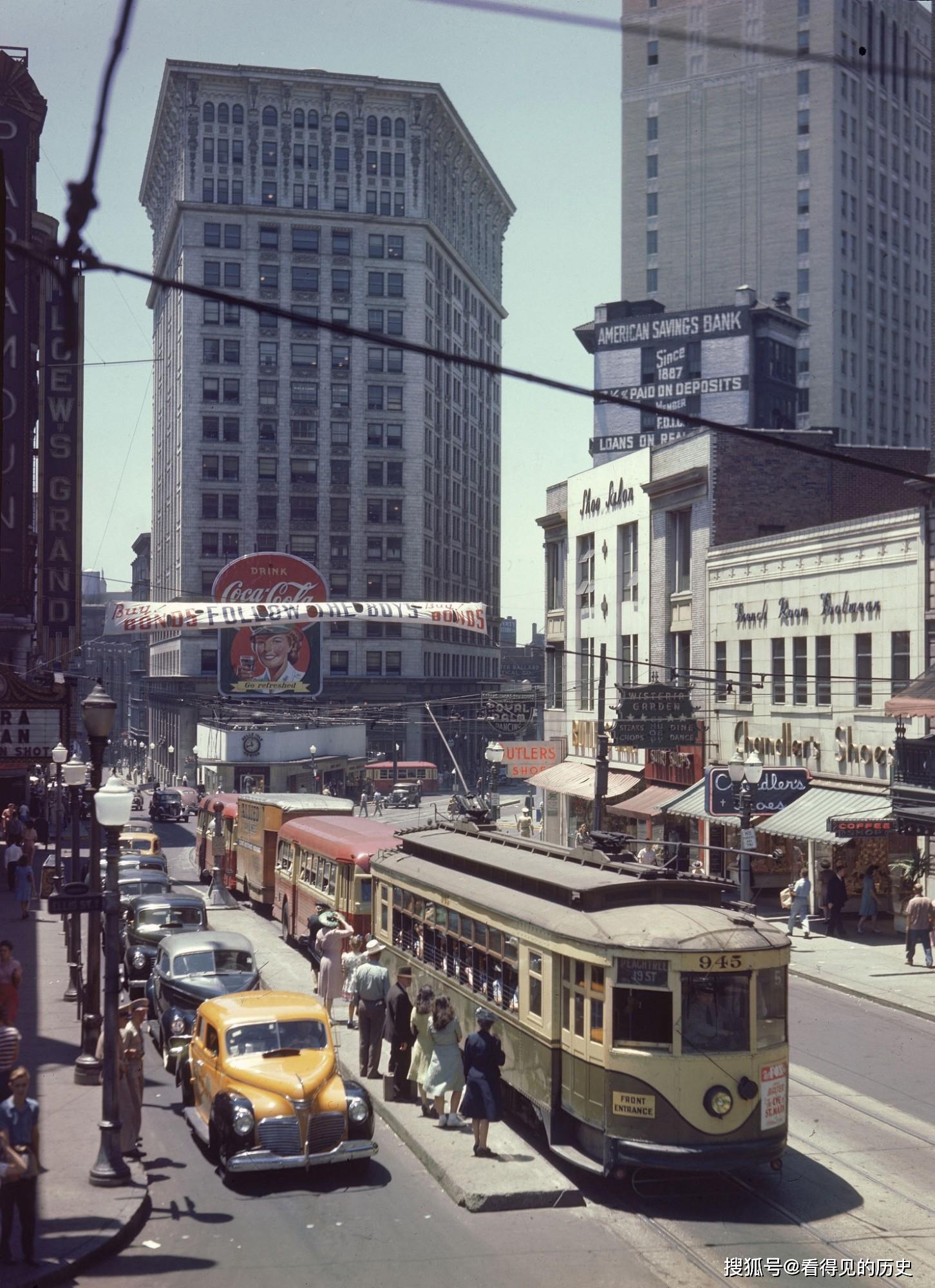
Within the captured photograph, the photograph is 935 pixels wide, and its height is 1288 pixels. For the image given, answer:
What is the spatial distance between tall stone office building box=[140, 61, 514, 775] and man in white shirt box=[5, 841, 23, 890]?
68.9 meters

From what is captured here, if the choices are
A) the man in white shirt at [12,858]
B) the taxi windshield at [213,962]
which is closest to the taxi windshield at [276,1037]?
the taxi windshield at [213,962]

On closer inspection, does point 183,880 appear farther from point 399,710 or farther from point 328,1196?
point 399,710

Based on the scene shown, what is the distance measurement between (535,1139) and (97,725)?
22.7 ft

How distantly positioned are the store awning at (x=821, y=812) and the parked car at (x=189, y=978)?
16001 millimetres

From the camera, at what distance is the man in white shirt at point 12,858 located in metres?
36.6

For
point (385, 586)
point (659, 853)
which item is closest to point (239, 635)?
point (385, 586)

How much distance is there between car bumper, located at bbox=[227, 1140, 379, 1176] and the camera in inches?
531

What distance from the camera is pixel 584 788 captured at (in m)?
48.7

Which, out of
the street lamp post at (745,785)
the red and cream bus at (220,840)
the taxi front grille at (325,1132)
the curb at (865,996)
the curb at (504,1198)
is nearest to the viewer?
the curb at (504,1198)

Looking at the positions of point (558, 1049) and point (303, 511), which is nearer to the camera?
point (558, 1049)

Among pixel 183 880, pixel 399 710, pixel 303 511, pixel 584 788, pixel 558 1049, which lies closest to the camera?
pixel 558 1049

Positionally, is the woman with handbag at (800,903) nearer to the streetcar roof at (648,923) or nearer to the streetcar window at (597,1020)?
the streetcar roof at (648,923)

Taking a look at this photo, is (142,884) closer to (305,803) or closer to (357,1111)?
(305,803)

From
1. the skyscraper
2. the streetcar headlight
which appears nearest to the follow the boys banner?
the streetcar headlight
